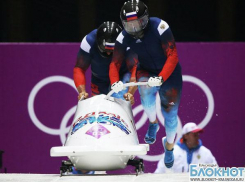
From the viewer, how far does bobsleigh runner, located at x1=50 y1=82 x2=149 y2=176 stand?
6773mm

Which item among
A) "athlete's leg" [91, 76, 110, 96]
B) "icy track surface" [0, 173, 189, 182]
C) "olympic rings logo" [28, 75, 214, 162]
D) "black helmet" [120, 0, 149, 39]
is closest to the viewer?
"icy track surface" [0, 173, 189, 182]

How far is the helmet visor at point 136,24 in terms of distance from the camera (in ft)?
24.5

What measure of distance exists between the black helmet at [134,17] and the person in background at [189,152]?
1.78m

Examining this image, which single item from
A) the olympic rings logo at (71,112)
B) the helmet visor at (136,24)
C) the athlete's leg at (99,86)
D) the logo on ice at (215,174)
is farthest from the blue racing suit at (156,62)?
the logo on ice at (215,174)

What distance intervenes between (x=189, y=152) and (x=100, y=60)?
1518mm

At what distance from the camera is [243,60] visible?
9414mm

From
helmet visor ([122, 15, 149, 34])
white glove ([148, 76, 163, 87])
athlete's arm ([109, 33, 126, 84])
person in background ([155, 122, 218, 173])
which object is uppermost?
helmet visor ([122, 15, 149, 34])

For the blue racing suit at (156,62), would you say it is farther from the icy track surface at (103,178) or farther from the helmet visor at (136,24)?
the icy track surface at (103,178)

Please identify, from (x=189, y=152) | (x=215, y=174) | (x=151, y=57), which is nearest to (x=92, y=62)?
(x=151, y=57)

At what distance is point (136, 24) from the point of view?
24.6 feet

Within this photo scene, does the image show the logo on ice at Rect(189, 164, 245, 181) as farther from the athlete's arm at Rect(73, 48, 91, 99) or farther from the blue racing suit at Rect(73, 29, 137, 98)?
the athlete's arm at Rect(73, 48, 91, 99)

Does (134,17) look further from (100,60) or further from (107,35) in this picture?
(100,60)

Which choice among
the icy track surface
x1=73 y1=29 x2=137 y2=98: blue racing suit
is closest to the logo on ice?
the icy track surface

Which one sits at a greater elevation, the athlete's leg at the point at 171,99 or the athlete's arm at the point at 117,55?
the athlete's arm at the point at 117,55
